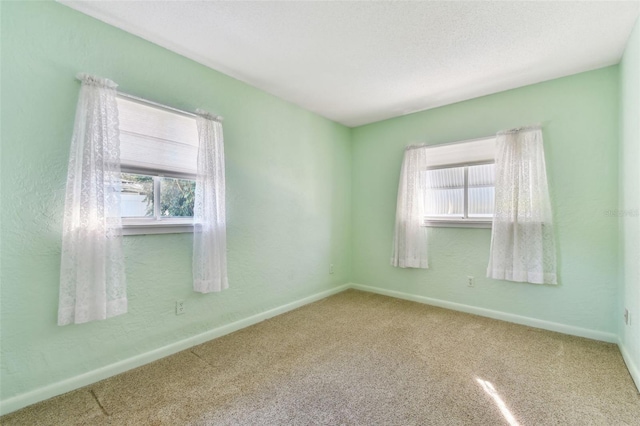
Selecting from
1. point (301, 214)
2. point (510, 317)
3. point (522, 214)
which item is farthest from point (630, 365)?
point (301, 214)

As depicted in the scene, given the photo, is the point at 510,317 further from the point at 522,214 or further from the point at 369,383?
the point at 369,383

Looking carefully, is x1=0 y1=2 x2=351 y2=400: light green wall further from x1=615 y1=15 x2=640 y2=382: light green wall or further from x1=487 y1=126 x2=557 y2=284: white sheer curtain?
x1=615 y1=15 x2=640 y2=382: light green wall

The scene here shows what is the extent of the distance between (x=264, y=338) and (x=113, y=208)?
1665 mm

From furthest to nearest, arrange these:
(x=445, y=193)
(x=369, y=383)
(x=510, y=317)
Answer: (x=445, y=193) → (x=510, y=317) → (x=369, y=383)

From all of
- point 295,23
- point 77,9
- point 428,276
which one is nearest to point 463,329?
point 428,276

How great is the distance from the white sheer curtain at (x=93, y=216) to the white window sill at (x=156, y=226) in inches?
5.4

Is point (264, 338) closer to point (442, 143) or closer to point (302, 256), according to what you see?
point (302, 256)

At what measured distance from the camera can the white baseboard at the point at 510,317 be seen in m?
2.56

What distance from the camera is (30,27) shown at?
171cm

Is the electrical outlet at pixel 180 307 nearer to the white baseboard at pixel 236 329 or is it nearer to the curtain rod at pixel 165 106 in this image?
the white baseboard at pixel 236 329

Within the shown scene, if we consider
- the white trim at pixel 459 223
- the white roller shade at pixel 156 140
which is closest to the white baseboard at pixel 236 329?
the white trim at pixel 459 223

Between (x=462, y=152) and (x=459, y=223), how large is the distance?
86 centimetres

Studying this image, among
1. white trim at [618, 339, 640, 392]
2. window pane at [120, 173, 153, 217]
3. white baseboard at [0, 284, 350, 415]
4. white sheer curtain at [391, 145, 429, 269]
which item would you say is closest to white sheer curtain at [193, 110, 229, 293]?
window pane at [120, 173, 153, 217]

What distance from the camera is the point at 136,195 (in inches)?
85.7
